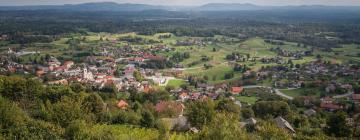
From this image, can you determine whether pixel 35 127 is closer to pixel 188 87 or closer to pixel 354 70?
pixel 188 87

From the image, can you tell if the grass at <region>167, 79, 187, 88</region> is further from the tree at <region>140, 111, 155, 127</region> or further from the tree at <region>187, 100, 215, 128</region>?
the tree at <region>187, 100, 215, 128</region>

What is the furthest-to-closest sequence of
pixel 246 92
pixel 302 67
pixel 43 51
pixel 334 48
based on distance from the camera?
1. pixel 334 48
2. pixel 43 51
3. pixel 302 67
4. pixel 246 92

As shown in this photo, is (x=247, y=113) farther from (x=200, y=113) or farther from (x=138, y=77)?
(x=138, y=77)

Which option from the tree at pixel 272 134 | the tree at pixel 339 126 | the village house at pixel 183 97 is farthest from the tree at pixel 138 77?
the tree at pixel 272 134

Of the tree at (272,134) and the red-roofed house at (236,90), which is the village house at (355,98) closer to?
the red-roofed house at (236,90)

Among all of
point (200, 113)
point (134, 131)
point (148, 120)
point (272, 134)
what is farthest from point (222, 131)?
point (148, 120)

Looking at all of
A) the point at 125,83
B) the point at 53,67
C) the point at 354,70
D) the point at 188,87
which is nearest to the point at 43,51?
the point at 53,67
